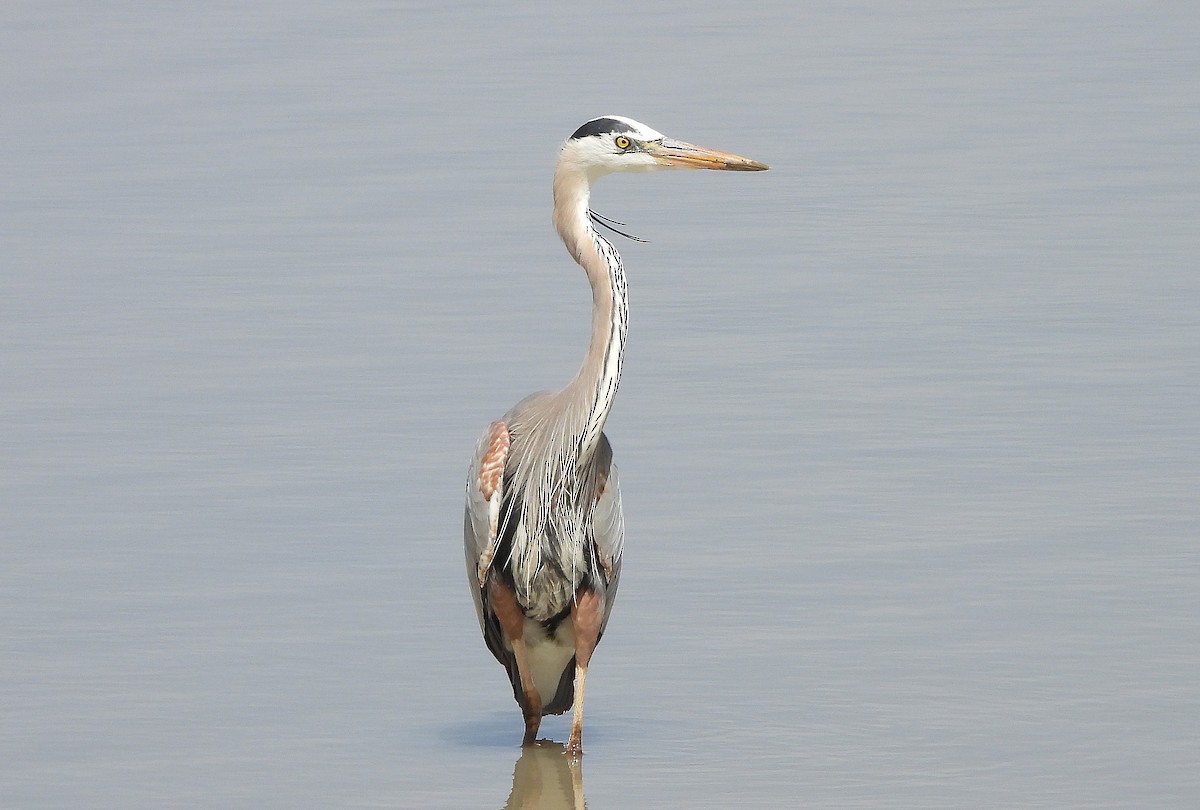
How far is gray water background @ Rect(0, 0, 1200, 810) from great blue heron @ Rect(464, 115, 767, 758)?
33 centimetres

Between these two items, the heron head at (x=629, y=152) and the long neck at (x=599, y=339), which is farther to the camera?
the heron head at (x=629, y=152)

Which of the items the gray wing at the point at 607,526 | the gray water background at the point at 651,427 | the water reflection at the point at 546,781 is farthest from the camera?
the gray wing at the point at 607,526

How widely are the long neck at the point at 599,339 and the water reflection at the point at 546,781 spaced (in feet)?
3.01

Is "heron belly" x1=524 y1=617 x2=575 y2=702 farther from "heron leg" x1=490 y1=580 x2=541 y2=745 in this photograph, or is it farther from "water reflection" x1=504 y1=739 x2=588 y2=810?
"water reflection" x1=504 y1=739 x2=588 y2=810

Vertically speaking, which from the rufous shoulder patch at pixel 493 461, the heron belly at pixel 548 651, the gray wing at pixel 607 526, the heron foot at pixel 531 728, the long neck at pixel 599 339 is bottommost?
the heron foot at pixel 531 728

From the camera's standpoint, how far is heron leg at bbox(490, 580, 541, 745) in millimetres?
8047

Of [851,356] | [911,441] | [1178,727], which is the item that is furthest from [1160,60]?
[1178,727]

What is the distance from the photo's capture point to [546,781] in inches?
308

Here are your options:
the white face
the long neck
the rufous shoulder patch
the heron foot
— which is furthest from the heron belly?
the white face

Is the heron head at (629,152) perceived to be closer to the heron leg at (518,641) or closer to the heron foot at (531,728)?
the heron leg at (518,641)

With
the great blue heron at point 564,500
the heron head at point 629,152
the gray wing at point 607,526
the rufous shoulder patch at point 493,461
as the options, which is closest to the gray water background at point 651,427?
the great blue heron at point 564,500

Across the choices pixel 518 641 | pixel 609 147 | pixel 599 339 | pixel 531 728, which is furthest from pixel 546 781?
pixel 609 147

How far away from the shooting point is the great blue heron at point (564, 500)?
8.01m

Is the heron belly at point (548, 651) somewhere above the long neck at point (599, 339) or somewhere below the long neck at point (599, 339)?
below
